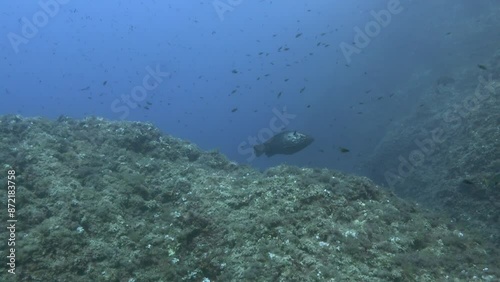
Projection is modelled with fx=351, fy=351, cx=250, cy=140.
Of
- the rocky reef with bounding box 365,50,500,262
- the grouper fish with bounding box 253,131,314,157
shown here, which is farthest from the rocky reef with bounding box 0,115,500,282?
the grouper fish with bounding box 253,131,314,157

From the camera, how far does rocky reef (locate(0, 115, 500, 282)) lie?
5.13 meters

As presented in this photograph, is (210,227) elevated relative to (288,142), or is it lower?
lower

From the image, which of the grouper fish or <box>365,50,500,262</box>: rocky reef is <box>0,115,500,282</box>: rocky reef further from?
the grouper fish

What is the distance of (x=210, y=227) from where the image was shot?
6066 mm

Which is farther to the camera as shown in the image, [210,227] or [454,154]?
[454,154]

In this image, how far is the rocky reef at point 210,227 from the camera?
5133 millimetres

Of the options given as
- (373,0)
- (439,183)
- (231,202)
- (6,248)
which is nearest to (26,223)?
(6,248)

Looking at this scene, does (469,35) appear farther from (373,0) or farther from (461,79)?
(373,0)

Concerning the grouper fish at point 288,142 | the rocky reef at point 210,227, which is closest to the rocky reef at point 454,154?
the rocky reef at point 210,227

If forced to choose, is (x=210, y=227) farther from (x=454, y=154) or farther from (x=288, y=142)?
(x=454, y=154)

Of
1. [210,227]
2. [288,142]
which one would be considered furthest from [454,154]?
[210,227]

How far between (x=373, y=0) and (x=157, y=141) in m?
49.0

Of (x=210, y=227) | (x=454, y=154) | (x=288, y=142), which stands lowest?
(x=454, y=154)

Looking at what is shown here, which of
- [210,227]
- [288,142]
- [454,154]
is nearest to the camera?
[210,227]
